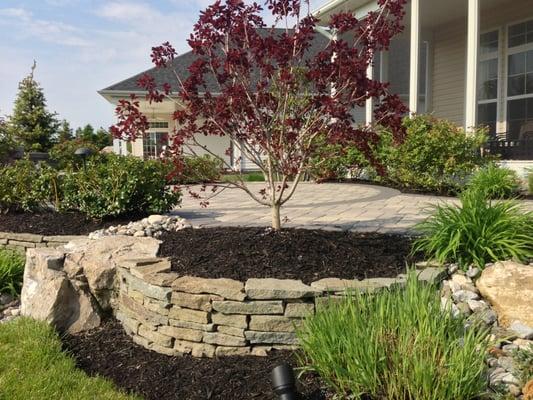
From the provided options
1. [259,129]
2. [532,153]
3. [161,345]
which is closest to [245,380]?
[161,345]

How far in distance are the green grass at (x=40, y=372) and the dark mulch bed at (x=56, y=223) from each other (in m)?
2.26

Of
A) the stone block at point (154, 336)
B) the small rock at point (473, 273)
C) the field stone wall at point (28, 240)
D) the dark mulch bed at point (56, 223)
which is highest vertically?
the dark mulch bed at point (56, 223)

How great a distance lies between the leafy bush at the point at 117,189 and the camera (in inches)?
237

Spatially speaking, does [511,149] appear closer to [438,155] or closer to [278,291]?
[438,155]

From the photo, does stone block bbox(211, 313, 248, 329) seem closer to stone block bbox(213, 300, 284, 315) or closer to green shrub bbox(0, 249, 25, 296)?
stone block bbox(213, 300, 284, 315)

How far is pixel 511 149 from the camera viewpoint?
407 inches

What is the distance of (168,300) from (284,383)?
4.01 feet

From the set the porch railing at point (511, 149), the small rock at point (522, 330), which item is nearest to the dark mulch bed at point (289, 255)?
the small rock at point (522, 330)

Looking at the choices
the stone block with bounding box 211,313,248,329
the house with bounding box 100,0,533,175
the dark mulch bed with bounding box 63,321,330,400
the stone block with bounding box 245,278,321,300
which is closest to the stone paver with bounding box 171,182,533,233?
the stone block with bounding box 245,278,321,300

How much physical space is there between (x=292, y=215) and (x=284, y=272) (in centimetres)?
321

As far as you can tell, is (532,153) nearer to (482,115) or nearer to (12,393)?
(482,115)

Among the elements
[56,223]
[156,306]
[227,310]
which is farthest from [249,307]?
[56,223]

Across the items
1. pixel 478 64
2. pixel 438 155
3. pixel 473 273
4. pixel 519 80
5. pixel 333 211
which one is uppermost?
pixel 478 64

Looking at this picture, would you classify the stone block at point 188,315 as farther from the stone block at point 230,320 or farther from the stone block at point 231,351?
the stone block at point 231,351
